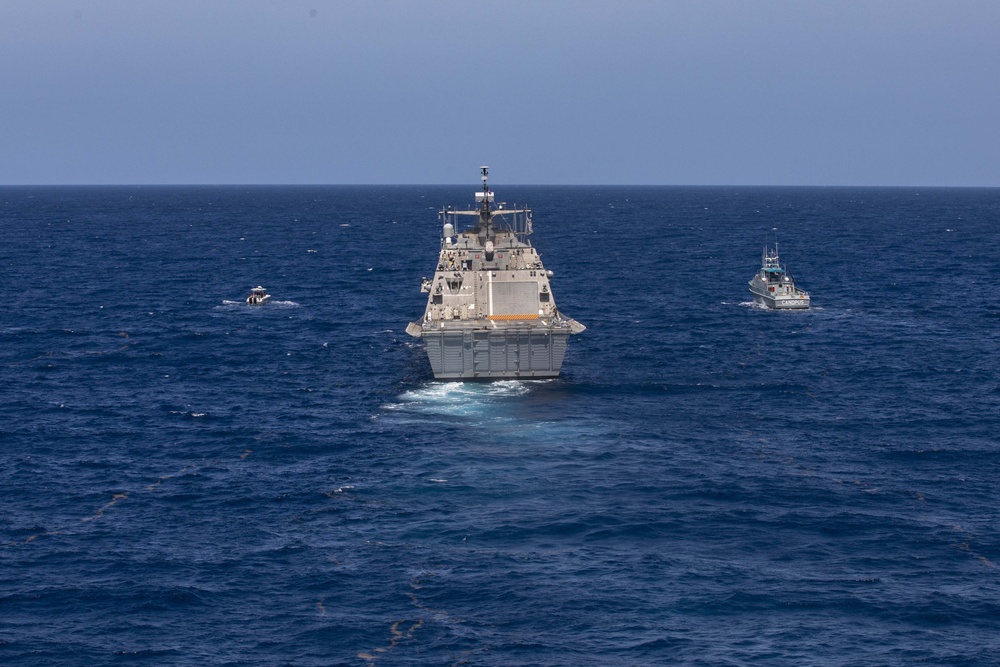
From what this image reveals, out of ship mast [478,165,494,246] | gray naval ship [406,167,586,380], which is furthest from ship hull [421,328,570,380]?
ship mast [478,165,494,246]

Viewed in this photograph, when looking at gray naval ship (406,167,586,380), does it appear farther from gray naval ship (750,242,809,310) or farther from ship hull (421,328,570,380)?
gray naval ship (750,242,809,310)

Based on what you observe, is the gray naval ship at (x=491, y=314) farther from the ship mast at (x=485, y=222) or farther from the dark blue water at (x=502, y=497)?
the dark blue water at (x=502, y=497)

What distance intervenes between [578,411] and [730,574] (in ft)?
90.3

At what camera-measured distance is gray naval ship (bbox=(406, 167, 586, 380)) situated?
8106 cm

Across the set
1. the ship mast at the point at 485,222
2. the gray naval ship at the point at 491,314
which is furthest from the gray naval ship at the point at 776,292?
the ship mast at the point at 485,222

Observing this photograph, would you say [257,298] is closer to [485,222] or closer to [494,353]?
[485,222]

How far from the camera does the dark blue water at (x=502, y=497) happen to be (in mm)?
43438

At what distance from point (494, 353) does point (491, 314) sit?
6793 mm

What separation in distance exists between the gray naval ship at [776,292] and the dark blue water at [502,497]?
9.91 m

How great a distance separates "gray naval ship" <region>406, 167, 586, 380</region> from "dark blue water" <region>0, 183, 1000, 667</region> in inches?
104

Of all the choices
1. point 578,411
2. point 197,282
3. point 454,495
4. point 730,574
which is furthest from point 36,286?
point 730,574

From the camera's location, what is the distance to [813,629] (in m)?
43.2

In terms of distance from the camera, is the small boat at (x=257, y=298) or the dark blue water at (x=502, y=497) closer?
the dark blue water at (x=502, y=497)

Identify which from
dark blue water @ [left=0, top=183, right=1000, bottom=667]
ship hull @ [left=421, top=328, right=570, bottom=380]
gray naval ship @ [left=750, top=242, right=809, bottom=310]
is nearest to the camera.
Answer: dark blue water @ [left=0, top=183, right=1000, bottom=667]
